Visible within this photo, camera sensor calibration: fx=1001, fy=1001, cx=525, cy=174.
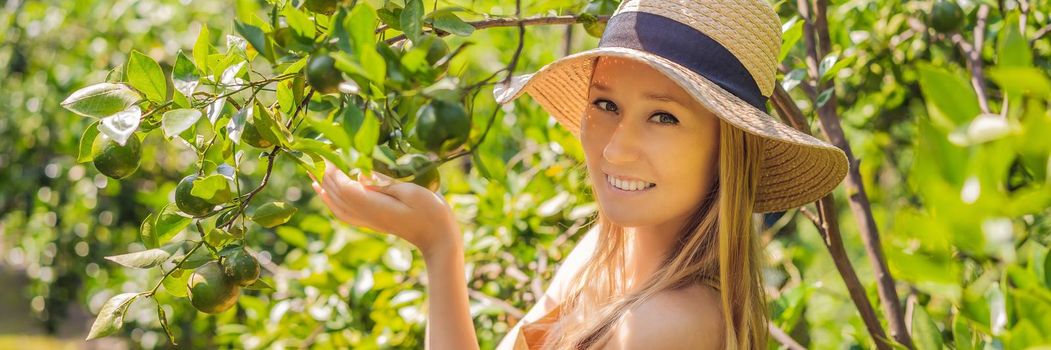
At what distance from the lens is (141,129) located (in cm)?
102

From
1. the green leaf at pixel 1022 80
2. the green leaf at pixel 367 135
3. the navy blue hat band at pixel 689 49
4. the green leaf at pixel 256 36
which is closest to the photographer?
the green leaf at pixel 1022 80

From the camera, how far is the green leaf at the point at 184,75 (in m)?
1.01

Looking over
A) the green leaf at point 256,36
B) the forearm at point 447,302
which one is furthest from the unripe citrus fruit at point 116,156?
the forearm at point 447,302

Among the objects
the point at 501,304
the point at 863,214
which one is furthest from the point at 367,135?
the point at 501,304

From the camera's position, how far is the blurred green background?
0.56m

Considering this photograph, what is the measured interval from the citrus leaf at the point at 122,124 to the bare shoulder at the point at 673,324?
24.7 inches

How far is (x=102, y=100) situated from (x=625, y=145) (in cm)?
60

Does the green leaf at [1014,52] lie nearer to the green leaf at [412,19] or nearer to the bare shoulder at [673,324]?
the green leaf at [412,19]

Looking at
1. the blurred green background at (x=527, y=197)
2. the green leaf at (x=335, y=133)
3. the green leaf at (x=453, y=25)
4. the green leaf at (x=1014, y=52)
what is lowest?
the blurred green background at (x=527, y=197)

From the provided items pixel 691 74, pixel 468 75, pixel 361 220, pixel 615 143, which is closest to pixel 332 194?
pixel 361 220

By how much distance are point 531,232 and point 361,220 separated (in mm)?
877

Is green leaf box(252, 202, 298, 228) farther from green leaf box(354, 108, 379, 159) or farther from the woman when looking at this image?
green leaf box(354, 108, 379, 159)

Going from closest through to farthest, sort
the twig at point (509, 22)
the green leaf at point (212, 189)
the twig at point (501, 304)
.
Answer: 1. the green leaf at point (212, 189)
2. the twig at point (509, 22)
3. the twig at point (501, 304)

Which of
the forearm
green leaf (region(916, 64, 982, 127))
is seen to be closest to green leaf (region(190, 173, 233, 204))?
the forearm
